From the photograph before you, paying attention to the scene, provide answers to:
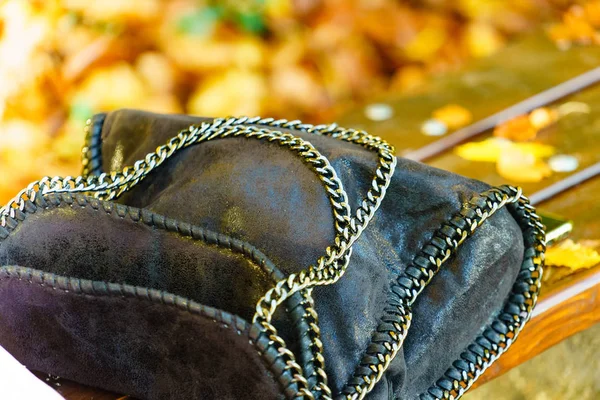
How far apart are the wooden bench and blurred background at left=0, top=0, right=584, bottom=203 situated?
1.59ft

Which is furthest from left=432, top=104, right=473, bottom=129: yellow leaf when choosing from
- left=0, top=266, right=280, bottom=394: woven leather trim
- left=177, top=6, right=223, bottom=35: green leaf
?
left=177, top=6, right=223, bottom=35: green leaf

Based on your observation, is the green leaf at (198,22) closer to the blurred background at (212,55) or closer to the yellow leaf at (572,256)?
the blurred background at (212,55)

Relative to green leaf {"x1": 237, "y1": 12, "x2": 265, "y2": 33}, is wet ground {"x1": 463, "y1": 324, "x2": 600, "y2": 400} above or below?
below

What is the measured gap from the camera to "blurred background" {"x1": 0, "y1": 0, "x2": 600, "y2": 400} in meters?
1.84

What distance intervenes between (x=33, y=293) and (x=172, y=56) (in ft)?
4.81

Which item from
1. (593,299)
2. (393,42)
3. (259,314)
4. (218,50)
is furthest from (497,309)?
(393,42)

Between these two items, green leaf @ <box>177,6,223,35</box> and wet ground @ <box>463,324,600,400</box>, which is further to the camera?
green leaf @ <box>177,6,223,35</box>

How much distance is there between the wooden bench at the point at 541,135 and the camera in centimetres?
72

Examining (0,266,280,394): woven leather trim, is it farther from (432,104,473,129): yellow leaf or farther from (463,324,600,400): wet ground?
(432,104,473,129): yellow leaf

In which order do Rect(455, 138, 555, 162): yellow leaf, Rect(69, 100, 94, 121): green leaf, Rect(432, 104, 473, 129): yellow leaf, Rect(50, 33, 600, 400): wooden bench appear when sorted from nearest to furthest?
Rect(50, 33, 600, 400): wooden bench
Rect(455, 138, 555, 162): yellow leaf
Rect(432, 104, 473, 129): yellow leaf
Rect(69, 100, 94, 121): green leaf

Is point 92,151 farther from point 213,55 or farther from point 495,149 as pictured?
point 213,55

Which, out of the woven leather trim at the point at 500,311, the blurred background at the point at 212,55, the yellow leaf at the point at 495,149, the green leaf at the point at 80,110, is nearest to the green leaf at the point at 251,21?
the blurred background at the point at 212,55

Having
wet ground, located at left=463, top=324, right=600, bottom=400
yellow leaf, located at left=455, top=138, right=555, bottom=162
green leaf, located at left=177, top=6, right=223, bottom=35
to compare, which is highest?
green leaf, located at left=177, top=6, right=223, bottom=35

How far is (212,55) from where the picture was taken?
194 centimetres
